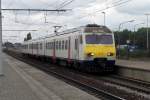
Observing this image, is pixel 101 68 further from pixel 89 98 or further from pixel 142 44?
pixel 142 44

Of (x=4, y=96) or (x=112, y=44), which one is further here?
(x=112, y=44)

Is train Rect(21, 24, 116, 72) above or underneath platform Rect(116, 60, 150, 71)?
above

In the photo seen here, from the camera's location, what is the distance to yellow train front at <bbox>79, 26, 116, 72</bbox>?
2592 centimetres

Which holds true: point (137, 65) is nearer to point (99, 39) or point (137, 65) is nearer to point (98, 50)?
point (99, 39)

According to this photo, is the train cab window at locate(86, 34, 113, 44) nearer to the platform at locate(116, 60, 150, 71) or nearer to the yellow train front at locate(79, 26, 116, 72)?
the yellow train front at locate(79, 26, 116, 72)

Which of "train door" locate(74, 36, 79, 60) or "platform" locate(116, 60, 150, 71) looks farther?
"train door" locate(74, 36, 79, 60)

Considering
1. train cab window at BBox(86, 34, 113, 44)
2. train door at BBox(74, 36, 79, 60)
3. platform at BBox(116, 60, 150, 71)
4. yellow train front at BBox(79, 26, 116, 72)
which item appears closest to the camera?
yellow train front at BBox(79, 26, 116, 72)

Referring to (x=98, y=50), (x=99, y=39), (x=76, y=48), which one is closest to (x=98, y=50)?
(x=98, y=50)

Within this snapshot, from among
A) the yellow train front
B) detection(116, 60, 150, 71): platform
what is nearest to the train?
the yellow train front

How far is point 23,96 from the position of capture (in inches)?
562

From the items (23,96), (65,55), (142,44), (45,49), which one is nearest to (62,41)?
(65,55)

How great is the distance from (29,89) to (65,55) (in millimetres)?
15253

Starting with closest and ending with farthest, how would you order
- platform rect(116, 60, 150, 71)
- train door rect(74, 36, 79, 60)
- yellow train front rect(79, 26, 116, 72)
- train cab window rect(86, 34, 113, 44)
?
1. yellow train front rect(79, 26, 116, 72)
2. platform rect(116, 60, 150, 71)
3. train cab window rect(86, 34, 113, 44)
4. train door rect(74, 36, 79, 60)

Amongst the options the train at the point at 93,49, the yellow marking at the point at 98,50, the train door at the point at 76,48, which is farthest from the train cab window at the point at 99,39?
the train door at the point at 76,48
